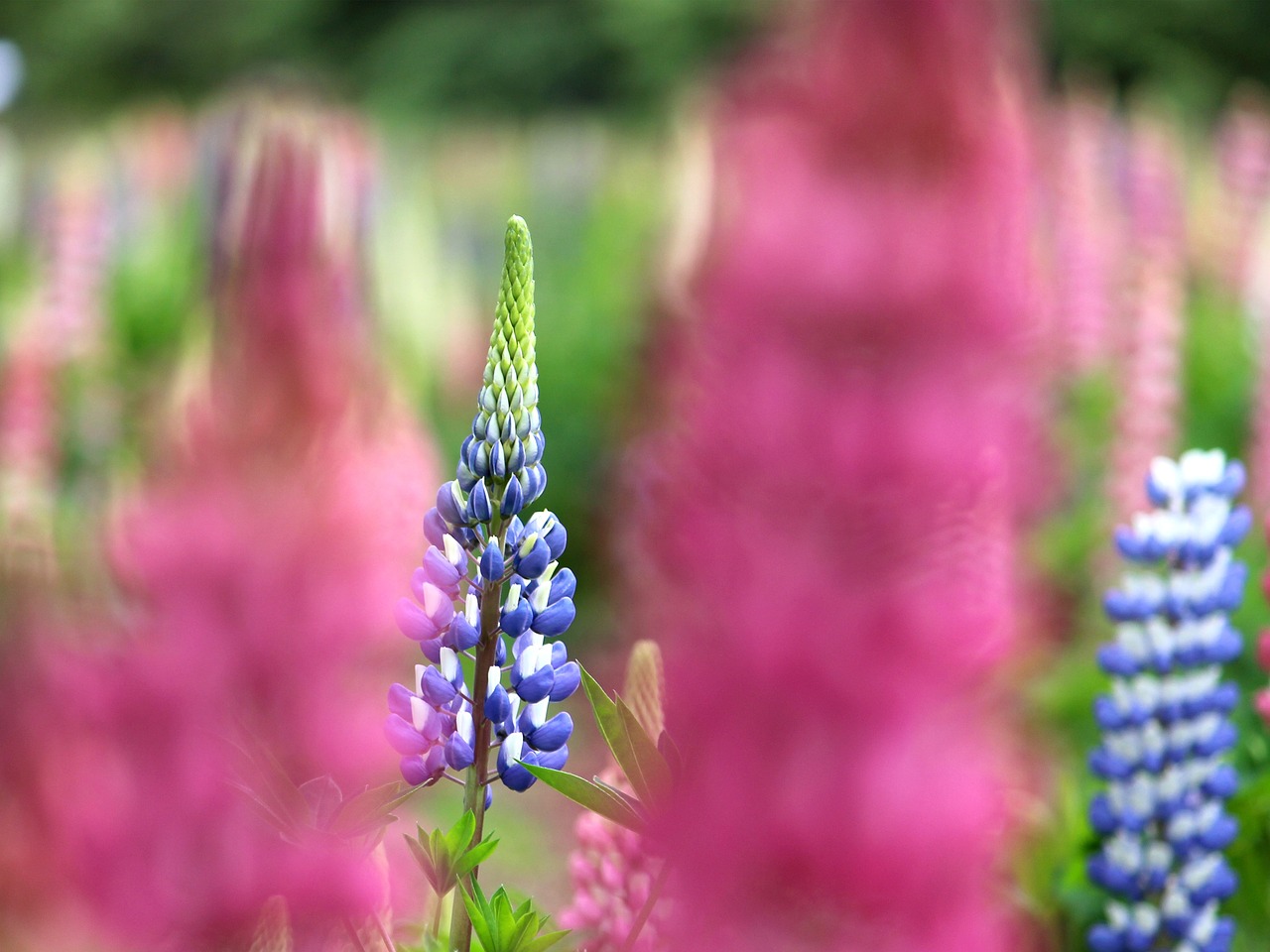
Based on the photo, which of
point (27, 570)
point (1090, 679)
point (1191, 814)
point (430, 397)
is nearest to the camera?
point (27, 570)

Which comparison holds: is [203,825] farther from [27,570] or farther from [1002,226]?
[1002,226]

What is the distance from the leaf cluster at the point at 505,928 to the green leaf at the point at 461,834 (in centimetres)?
2

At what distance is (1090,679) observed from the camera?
1839 mm

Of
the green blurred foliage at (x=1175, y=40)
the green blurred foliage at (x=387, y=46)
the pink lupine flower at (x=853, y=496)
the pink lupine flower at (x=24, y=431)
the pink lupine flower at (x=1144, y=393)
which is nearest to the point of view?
the pink lupine flower at (x=853, y=496)

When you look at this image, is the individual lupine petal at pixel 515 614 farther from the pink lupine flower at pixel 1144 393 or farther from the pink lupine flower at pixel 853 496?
the pink lupine flower at pixel 1144 393

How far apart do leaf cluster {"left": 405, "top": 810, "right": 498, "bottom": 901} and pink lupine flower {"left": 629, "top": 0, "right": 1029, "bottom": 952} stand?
0.87 feet

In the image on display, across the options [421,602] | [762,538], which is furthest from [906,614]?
[421,602]

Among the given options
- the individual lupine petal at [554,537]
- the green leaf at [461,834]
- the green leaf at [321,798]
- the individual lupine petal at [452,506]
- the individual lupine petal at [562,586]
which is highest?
the individual lupine petal at [452,506]

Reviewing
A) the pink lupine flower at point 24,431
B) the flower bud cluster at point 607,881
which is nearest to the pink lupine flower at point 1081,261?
the pink lupine flower at point 24,431

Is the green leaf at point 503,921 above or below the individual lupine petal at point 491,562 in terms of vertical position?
below

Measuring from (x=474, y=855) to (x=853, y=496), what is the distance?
33 cm

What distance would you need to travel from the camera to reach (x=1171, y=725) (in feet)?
3.43

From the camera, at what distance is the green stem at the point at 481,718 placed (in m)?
0.61

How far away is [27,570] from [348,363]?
136mm
